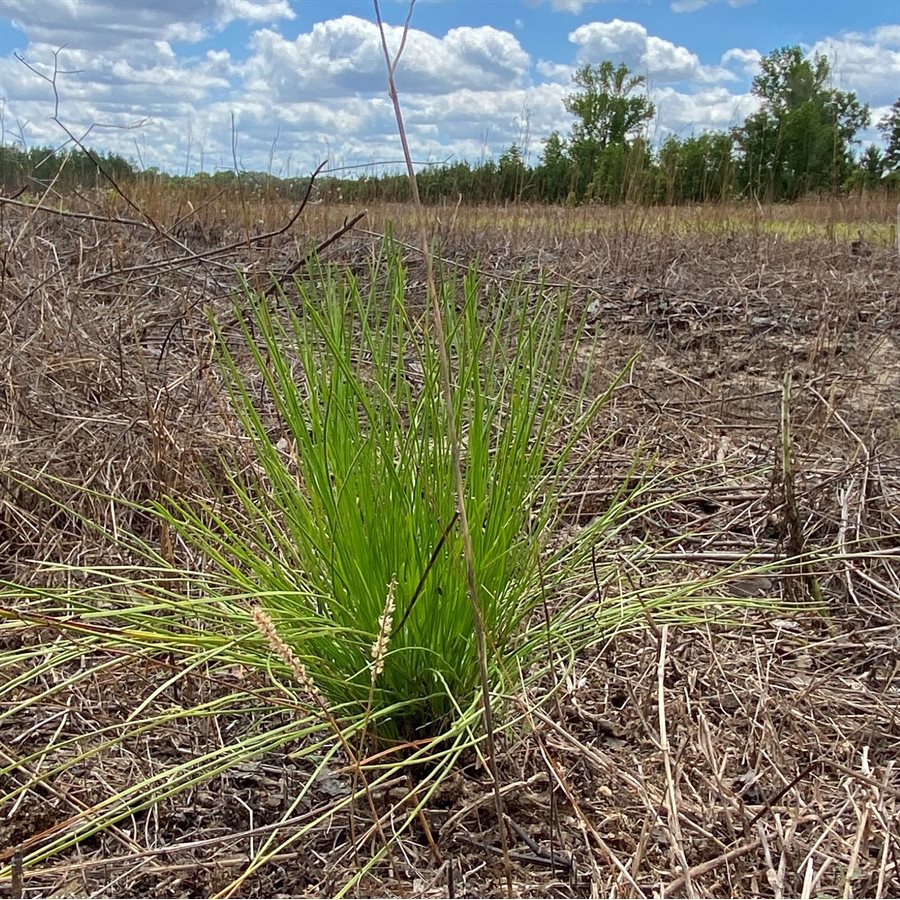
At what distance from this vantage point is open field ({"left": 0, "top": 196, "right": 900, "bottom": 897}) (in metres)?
1.03

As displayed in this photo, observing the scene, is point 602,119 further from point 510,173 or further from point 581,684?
point 581,684

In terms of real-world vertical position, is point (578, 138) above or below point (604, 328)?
above

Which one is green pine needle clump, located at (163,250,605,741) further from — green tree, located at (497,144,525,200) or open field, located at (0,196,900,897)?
green tree, located at (497,144,525,200)

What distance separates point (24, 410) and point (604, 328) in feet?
7.73

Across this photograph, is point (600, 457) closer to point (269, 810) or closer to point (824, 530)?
Answer: point (824, 530)

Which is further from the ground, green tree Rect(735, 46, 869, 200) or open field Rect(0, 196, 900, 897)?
green tree Rect(735, 46, 869, 200)

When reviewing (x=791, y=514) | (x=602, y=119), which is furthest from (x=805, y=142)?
(x=791, y=514)

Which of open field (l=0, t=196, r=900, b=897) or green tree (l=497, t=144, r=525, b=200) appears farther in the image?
green tree (l=497, t=144, r=525, b=200)

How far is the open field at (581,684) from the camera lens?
103cm

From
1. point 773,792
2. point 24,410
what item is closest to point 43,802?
point 773,792

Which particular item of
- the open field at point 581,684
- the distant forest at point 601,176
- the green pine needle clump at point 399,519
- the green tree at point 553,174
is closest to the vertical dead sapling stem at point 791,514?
the open field at point 581,684

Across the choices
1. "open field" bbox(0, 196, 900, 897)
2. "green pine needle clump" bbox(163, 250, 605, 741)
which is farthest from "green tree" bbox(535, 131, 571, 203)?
"green pine needle clump" bbox(163, 250, 605, 741)

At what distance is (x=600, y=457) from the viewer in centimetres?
227

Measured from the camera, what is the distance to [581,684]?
4.44 feet
